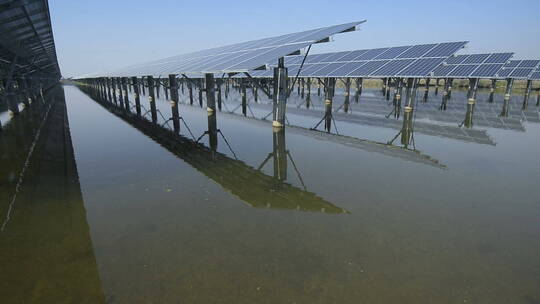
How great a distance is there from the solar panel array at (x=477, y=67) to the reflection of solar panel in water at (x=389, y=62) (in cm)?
194

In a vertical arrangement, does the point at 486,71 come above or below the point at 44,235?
above

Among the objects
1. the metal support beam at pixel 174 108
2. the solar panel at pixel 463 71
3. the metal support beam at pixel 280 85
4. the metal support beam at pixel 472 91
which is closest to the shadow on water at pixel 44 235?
the metal support beam at pixel 174 108

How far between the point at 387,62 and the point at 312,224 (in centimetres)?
2246

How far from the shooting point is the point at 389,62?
24.0 m

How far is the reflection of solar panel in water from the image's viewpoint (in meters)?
20.9

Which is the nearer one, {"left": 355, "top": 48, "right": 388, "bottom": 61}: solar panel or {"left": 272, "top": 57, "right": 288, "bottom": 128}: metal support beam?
{"left": 272, "top": 57, "right": 288, "bottom": 128}: metal support beam

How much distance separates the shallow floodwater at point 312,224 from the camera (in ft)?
13.1

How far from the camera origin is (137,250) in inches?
191

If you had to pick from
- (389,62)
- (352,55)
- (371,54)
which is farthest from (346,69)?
(352,55)

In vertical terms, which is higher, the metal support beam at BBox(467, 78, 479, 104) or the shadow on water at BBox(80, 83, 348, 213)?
the metal support beam at BBox(467, 78, 479, 104)

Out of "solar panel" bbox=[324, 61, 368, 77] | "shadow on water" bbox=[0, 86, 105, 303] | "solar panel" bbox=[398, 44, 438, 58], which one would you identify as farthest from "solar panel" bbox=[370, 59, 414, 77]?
"shadow on water" bbox=[0, 86, 105, 303]

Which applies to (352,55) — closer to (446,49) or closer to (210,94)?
(446,49)

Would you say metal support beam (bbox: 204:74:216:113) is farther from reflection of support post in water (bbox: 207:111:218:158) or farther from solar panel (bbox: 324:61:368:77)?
solar panel (bbox: 324:61:368:77)

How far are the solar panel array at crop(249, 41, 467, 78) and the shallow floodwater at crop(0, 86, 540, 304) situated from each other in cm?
1084
